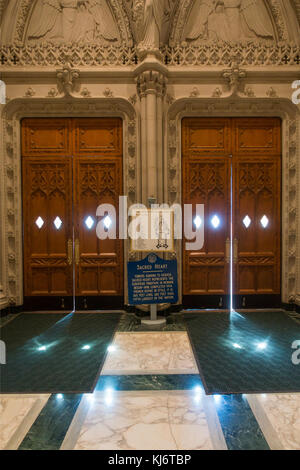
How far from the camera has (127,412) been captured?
2340 mm

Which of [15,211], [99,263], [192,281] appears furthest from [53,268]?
[192,281]

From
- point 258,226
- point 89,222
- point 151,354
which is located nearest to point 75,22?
point 89,222

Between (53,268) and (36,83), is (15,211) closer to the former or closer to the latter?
(53,268)

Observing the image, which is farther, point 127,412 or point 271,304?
point 271,304

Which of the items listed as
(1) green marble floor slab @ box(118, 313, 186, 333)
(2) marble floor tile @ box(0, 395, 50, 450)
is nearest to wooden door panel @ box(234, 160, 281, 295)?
(1) green marble floor slab @ box(118, 313, 186, 333)

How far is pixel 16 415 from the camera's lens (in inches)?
92.4

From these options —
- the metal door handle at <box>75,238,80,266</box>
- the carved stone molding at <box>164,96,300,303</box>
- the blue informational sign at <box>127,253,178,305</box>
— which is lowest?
Result: the blue informational sign at <box>127,253,178,305</box>

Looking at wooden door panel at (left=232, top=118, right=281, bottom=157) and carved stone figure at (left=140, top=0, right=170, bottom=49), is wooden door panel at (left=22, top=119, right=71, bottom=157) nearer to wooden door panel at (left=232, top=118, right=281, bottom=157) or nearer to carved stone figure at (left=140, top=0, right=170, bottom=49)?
carved stone figure at (left=140, top=0, right=170, bottom=49)

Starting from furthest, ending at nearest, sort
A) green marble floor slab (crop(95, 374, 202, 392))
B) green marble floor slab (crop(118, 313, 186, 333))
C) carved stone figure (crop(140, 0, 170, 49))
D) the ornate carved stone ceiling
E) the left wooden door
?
1. the left wooden door
2. the ornate carved stone ceiling
3. carved stone figure (crop(140, 0, 170, 49))
4. green marble floor slab (crop(118, 313, 186, 333))
5. green marble floor slab (crop(95, 374, 202, 392))

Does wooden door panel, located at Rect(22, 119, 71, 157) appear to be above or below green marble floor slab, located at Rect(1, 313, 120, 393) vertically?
above

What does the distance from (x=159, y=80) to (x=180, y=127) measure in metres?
0.87

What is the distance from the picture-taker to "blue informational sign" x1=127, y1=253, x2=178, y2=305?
14.2ft

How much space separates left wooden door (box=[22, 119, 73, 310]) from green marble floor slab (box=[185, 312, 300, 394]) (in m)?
2.63
